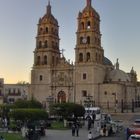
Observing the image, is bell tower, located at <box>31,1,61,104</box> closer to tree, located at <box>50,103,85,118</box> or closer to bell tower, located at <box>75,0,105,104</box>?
bell tower, located at <box>75,0,105,104</box>

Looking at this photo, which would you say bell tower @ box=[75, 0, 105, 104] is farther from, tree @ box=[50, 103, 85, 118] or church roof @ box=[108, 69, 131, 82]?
tree @ box=[50, 103, 85, 118]

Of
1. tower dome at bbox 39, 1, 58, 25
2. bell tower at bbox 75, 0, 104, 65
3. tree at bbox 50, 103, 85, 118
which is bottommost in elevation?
tree at bbox 50, 103, 85, 118

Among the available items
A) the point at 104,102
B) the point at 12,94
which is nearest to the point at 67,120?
the point at 104,102

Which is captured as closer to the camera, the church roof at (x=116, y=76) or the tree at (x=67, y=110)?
the tree at (x=67, y=110)

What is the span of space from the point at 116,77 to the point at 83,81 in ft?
22.0

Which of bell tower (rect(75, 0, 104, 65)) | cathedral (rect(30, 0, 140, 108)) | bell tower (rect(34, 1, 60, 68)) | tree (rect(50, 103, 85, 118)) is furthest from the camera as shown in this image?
bell tower (rect(34, 1, 60, 68))

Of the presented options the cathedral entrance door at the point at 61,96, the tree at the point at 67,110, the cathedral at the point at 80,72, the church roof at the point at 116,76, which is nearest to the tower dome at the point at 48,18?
the cathedral at the point at 80,72

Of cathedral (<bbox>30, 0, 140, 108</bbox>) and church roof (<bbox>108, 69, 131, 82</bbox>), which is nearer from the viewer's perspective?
cathedral (<bbox>30, 0, 140, 108</bbox>)

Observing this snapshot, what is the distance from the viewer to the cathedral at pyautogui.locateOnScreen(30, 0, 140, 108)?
7006 cm

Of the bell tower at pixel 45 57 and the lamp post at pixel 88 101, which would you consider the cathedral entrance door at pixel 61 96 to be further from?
the lamp post at pixel 88 101

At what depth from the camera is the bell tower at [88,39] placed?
233 feet

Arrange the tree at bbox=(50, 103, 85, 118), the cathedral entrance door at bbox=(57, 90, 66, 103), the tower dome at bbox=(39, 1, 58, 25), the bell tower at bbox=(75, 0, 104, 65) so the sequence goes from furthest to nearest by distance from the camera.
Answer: the tower dome at bbox=(39, 1, 58, 25) → the cathedral entrance door at bbox=(57, 90, 66, 103) → the bell tower at bbox=(75, 0, 104, 65) → the tree at bbox=(50, 103, 85, 118)

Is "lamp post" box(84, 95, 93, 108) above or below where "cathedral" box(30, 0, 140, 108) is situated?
below

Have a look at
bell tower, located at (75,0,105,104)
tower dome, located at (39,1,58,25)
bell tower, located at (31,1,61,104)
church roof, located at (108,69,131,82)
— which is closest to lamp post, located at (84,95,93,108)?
bell tower, located at (75,0,105,104)
